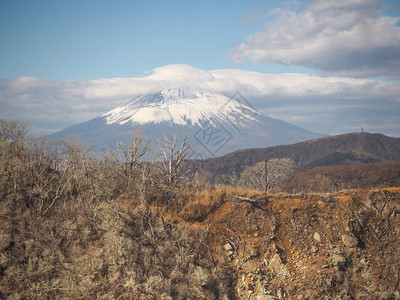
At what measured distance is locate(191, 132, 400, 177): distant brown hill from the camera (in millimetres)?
130250

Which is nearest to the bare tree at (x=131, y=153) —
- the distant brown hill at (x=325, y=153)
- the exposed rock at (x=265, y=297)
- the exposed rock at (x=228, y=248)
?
the exposed rock at (x=228, y=248)

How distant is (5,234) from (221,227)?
9645 mm

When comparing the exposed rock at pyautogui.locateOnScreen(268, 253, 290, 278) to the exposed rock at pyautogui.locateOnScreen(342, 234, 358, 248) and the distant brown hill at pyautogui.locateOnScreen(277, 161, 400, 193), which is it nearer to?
the exposed rock at pyautogui.locateOnScreen(342, 234, 358, 248)

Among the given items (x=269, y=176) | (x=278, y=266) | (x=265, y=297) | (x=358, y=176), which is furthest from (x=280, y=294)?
(x=358, y=176)

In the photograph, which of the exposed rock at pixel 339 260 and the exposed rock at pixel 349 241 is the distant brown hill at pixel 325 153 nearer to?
the exposed rock at pixel 349 241

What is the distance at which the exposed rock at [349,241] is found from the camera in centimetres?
1299

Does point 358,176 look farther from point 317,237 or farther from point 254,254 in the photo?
point 254,254

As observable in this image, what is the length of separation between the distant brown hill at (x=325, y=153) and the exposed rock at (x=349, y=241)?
108 meters

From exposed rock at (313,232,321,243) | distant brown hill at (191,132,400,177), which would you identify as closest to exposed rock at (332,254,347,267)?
exposed rock at (313,232,321,243)

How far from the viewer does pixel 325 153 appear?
146 metres

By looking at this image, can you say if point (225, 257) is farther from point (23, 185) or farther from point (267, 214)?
point (23, 185)

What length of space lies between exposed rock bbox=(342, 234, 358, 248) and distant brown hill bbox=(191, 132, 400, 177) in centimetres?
10845

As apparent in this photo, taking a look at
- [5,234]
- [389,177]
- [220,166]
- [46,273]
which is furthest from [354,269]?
[220,166]

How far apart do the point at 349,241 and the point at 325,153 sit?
147 metres
